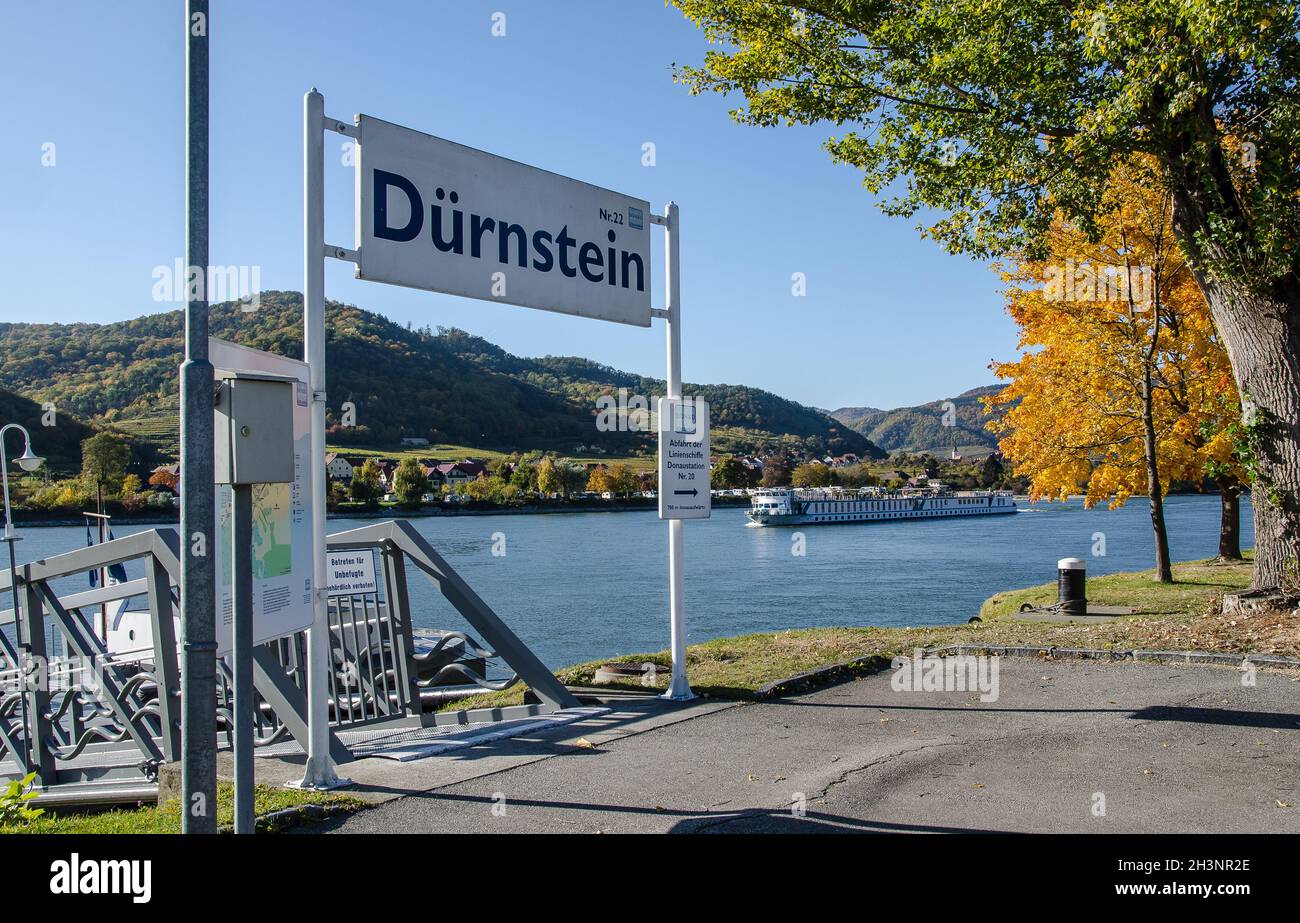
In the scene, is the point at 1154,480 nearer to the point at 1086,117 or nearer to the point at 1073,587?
the point at 1073,587

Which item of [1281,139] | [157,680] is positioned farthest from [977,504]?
[157,680]

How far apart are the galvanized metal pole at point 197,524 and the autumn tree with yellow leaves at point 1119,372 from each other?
18216 mm

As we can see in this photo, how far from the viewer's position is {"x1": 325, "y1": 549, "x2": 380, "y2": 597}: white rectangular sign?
803cm

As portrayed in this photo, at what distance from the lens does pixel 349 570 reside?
319 inches

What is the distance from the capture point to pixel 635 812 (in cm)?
519

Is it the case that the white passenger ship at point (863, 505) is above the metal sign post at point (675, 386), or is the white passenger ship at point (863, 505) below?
below

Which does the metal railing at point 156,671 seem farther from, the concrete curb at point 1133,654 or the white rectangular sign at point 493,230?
the concrete curb at point 1133,654

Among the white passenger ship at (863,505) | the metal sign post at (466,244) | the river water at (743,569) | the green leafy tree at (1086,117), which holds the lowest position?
the river water at (743,569)

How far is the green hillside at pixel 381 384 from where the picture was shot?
7431 centimetres

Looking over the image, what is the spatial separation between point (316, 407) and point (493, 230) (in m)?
2.03

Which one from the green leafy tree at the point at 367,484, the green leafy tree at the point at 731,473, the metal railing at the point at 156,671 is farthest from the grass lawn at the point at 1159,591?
the green leafy tree at the point at 731,473

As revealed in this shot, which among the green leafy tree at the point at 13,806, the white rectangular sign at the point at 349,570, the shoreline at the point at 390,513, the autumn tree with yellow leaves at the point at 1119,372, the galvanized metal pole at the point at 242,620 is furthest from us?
the shoreline at the point at 390,513

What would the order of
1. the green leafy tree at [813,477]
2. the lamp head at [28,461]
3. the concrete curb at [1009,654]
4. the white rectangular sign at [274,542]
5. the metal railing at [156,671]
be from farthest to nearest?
the green leafy tree at [813,477]
the lamp head at [28,461]
the concrete curb at [1009,654]
the metal railing at [156,671]
the white rectangular sign at [274,542]

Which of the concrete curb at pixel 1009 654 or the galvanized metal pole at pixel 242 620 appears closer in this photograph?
the galvanized metal pole at pixel 242 620
